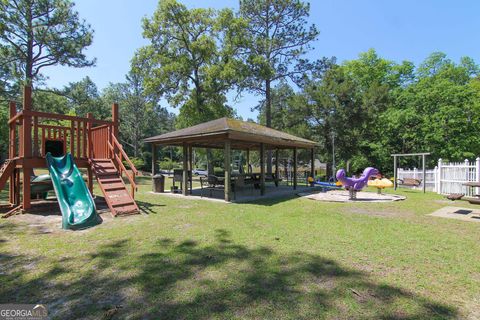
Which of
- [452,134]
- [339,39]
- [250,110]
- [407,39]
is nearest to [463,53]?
[407,39]

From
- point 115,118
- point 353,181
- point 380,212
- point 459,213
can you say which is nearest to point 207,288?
point 380,212

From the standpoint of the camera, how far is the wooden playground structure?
7.59 m

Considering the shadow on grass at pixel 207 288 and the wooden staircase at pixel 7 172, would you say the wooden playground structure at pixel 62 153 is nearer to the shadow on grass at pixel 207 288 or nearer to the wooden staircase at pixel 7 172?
the wooden staircase at pixel 7 172

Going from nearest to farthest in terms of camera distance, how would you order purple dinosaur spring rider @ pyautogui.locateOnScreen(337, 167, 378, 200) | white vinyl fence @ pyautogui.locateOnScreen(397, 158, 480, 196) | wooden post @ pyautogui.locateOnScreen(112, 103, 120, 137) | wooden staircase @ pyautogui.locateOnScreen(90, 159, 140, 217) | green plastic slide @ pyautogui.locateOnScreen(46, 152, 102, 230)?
green plastic slide @ pyautogui.locateOnScreen(46, 152, 102, 230), wooden staircase @ pyautogui.locateOnScreen(90, 159, 140, 217), wooden post @ pyautogui.locateOnScreen(112, 103, 120, 137), purple dinosaur spring rider @ pyautogui.locateOnScreen(337, 167, 378, 200), white vinyl fence @ pyautogui.locateOnScreen(397, 158, 480, 196)

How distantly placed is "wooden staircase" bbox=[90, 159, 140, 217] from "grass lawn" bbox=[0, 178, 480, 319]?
0.81 metres

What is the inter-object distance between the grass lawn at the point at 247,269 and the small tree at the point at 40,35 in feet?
61.6

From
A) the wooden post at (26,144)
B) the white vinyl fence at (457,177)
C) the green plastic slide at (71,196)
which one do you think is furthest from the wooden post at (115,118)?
the white vinyl fence at (457,177)

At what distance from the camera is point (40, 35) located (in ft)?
63.9

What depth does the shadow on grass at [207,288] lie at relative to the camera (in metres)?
2.69

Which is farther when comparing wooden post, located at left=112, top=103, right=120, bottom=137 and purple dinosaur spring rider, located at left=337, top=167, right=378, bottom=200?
purple dinosaur spring rider, located at left=337, top=167, right=378, bottom=200

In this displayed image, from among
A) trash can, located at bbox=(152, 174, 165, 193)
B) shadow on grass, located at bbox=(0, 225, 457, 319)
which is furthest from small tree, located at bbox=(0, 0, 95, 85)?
shadow on grass, located at bbox=(0, 225, 457, 319)

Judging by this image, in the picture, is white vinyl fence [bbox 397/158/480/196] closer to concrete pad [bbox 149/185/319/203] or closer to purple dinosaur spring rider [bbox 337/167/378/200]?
purple dinosaur spring rider [bbox 337/167/378/200]

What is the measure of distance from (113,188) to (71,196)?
124 centimetres

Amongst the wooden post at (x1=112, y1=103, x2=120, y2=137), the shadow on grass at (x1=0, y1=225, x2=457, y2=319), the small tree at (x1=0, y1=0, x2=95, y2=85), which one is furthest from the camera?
the small tree at (x1=0, y1=0, x2=95, y2=85)
